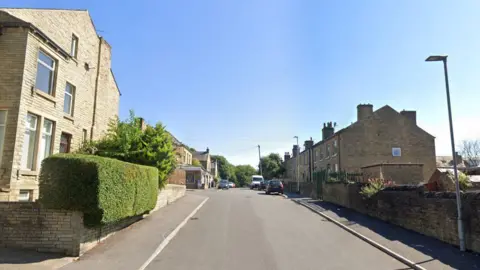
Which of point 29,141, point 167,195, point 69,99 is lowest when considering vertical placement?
point 167,195

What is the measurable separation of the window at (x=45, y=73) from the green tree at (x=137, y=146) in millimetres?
3939

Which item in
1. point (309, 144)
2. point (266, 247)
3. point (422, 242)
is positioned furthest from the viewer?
point (309, 144)

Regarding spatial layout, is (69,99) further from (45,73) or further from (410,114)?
(410,114)

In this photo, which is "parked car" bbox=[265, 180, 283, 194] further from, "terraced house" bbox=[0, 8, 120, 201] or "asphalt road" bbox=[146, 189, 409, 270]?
"asphalt road" bbox=[146, 189, 409, 270]

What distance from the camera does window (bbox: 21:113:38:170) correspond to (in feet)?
49.4

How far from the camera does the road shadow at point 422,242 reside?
390 inches

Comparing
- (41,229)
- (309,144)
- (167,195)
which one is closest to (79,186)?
(41,229)

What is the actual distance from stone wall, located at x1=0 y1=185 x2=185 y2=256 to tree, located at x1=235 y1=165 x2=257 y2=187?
115739 mm

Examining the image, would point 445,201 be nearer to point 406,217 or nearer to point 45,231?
point 406,217

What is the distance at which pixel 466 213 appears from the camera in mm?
11141

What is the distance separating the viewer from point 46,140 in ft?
55.4

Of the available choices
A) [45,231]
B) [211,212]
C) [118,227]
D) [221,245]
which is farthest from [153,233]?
[211,212]

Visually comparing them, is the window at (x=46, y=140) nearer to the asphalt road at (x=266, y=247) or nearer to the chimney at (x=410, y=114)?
the asphalt road at (x=266, y=247)

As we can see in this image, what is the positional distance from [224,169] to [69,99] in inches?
4468
